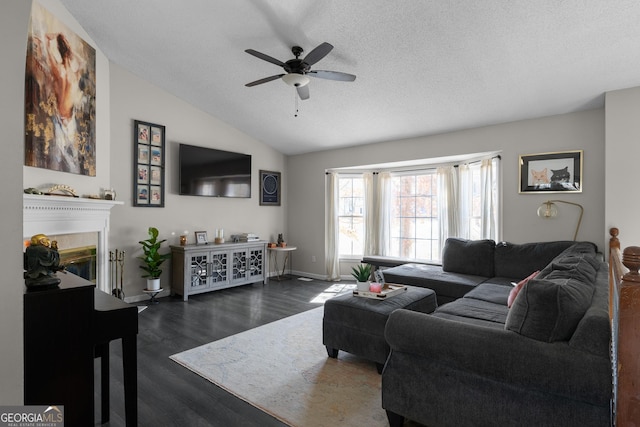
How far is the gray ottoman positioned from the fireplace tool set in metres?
3.13

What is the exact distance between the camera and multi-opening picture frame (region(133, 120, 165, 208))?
468cm

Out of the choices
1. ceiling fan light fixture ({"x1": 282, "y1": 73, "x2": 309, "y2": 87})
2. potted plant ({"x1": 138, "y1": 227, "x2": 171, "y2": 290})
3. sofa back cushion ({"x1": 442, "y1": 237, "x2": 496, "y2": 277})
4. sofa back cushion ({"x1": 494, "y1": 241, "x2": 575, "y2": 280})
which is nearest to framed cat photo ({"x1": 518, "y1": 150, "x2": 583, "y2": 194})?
sofa back cushion ({"x1": 494, "y1": 241, "x2": 575, "y2": 280})

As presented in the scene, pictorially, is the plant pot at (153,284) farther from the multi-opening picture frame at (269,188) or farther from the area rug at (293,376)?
the multi-opening picture frame at (269,188)

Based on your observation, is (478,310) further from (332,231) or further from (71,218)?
(71,218)

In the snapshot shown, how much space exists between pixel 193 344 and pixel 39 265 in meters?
2.00

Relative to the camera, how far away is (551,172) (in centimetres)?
414

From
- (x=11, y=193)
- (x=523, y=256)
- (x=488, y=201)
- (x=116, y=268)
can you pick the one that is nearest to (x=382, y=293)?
(x=523, y=256)

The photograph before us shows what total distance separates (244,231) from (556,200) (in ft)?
15.9

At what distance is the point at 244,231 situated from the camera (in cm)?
615

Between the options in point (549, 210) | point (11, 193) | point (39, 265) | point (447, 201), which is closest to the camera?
point (11, 193)

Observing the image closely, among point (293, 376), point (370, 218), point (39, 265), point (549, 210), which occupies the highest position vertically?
point (549, 210)

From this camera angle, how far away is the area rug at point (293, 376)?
6.94ft

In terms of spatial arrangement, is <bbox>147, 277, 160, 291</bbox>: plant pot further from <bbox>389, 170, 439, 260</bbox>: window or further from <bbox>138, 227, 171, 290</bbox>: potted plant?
<bbox>389, 170, 439, 260</bbox>: window

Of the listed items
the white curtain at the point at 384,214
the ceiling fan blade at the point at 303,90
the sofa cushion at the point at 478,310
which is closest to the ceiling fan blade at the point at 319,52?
the ceiling fan blade at the point at 303,90
